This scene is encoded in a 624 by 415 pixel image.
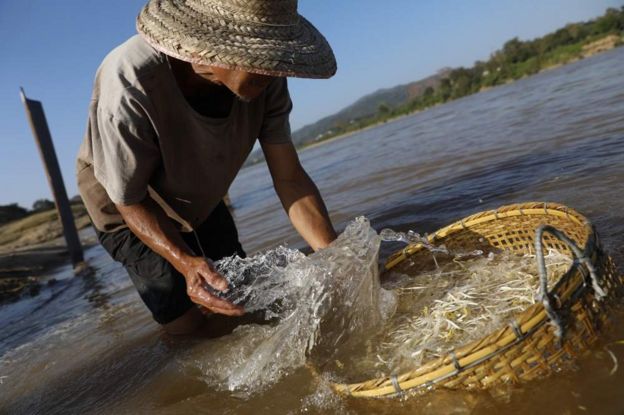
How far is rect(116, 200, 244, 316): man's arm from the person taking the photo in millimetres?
1908

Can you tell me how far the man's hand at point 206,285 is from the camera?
1880 millimetres

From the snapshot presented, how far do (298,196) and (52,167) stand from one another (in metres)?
5.90

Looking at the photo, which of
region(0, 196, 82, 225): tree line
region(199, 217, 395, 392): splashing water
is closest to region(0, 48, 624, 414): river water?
region(199, 217, 395, 392): splashing water

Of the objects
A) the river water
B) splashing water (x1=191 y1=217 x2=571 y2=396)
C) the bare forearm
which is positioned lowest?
the river water

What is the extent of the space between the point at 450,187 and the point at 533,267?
9.66ft

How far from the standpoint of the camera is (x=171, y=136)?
2.22 meters

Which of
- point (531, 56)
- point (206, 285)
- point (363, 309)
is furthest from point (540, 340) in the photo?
point (531, 56)

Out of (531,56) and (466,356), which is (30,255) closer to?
(466,356)

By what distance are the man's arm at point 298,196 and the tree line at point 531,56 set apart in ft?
112

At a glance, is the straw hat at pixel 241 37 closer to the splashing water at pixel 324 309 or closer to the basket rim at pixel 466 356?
the splashing water at pixel 324 309

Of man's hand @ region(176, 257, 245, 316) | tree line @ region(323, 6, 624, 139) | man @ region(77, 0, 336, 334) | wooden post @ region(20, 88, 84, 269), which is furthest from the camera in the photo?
tree line @ region(323, 6, 624, 139)

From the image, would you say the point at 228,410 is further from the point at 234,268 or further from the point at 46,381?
the point at 46,381

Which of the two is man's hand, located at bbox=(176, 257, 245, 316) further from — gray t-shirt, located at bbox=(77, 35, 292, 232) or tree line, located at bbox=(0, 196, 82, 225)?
tree line, located at bbox=(0, 196, 82, 225)

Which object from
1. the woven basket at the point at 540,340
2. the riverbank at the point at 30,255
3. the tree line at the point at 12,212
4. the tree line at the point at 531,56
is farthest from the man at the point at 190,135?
the tree line at the point at 531,56
